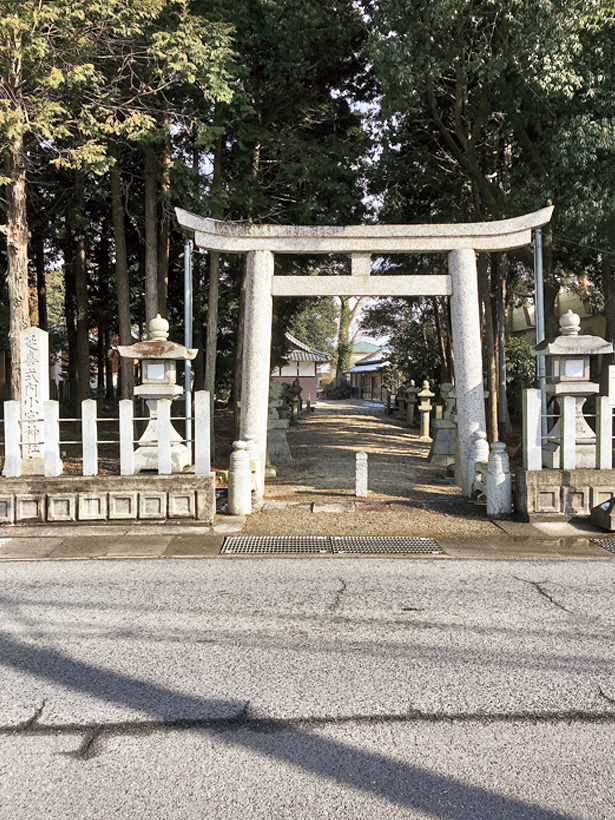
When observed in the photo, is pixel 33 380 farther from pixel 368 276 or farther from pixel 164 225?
pixel 164 225

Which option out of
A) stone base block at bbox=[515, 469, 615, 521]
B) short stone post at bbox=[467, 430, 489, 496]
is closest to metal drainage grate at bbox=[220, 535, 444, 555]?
stone base block at bbox=[515, 469, 615, 521]

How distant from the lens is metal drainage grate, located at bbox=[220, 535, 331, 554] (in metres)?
7.13

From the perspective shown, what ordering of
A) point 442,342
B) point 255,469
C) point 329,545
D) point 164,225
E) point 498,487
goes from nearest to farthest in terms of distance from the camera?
point 329,545, point 498,487, point 255,469, point 164,225, point 442,342

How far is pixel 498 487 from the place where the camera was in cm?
867

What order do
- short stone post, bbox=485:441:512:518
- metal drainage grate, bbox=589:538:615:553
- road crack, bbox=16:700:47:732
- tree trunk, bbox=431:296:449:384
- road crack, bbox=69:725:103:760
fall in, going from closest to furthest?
1. road crack, bbox=69:725:103:760
2. road crack, bbox=16:700:47:732
3. metal drainage grate, bbox=589:538:615:553
4. short stone post, bbox=485:441:512:518
5. tree trunk, bbox=431:296:449:384

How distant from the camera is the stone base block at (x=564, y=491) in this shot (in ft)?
27.4

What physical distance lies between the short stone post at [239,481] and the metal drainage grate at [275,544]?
1.11 meters

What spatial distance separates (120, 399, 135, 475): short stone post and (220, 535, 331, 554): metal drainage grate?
172cm

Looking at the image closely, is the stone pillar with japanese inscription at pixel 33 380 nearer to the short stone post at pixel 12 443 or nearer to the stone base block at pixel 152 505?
the short stone post at pixel 12 443

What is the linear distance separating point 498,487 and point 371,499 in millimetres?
2109

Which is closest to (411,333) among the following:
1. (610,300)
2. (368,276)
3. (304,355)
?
(304,355)

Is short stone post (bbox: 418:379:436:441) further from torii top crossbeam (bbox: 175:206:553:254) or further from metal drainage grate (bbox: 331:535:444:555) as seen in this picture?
metal drainage grate (bbox: 331:535:444:555)

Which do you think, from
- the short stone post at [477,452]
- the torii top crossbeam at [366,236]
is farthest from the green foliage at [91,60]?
the short stone post at [477,452]

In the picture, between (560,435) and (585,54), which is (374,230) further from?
(585,54)
